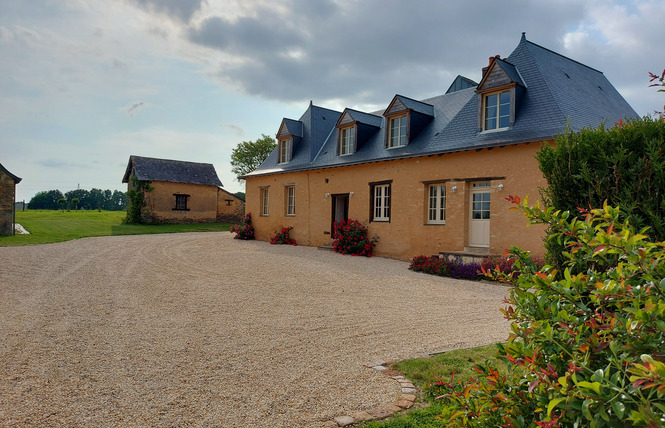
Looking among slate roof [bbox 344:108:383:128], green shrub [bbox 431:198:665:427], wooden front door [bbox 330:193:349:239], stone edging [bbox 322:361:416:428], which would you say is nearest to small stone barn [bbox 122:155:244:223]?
wooden front door [bbox 330:193:349:239]

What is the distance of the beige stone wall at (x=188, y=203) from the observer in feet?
102

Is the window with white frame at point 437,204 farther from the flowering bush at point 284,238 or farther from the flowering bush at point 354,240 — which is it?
the flowering bush at point 284,238

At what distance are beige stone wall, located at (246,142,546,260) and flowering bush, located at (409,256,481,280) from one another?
1.21 metres

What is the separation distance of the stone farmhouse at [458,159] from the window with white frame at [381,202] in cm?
4

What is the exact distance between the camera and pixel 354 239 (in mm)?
15609

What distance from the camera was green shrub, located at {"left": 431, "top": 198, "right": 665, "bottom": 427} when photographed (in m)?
1.49

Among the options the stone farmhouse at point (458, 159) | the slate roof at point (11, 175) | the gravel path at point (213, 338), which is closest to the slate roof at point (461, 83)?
the stone farmhouse at point (458, 159)

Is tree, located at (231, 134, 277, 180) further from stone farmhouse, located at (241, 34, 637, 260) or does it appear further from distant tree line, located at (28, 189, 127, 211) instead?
distant tree line, located at (28, 189, 127, 211)

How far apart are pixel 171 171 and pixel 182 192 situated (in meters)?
1.82

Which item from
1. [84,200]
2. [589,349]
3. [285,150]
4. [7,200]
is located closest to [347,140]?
[285,150]

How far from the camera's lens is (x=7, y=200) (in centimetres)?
1955

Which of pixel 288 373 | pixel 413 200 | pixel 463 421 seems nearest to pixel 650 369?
pixel 463 421

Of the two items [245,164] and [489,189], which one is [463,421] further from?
[245,164]

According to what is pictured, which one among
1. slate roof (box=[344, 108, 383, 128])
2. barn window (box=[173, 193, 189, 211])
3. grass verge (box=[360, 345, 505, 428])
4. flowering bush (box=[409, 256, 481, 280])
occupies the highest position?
slate roof (box=[344, 108, 383, 128])
